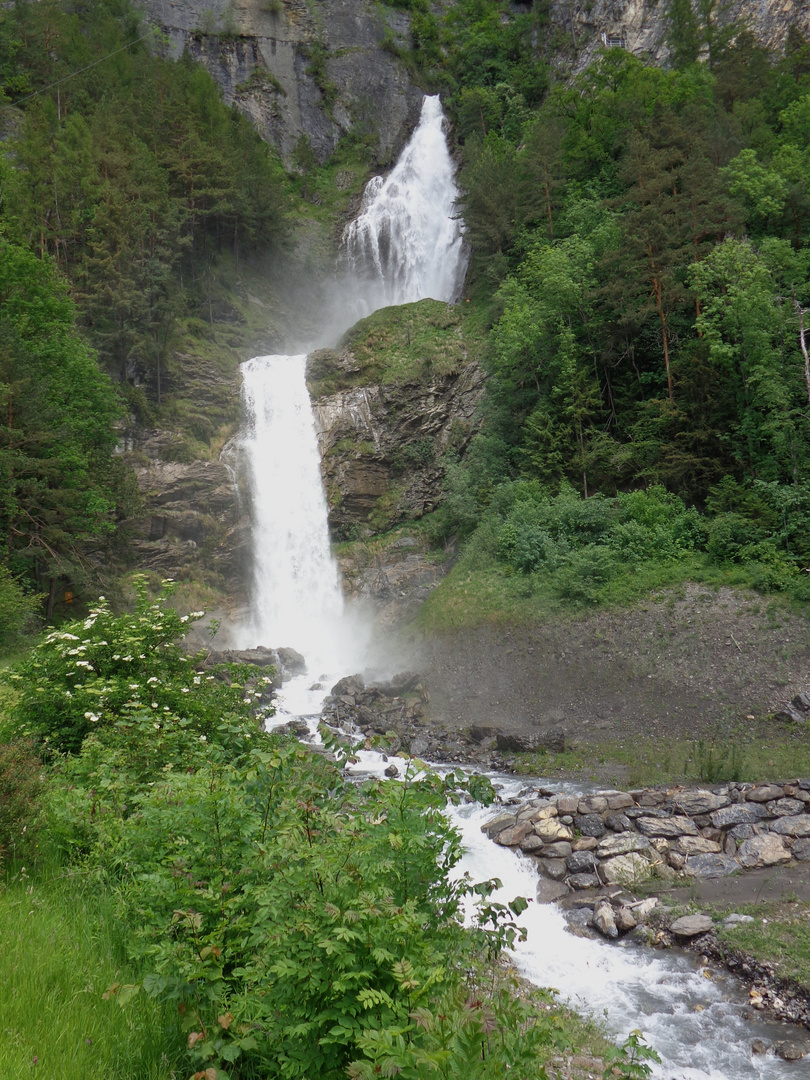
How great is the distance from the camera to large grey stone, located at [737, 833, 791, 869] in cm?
→ 928

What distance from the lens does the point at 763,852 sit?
30.9ft

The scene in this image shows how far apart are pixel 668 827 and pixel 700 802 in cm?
107

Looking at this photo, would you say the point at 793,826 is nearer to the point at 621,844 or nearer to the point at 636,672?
the point at 621,844

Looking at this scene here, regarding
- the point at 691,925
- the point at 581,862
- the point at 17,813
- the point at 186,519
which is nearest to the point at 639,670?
the point at 581,862

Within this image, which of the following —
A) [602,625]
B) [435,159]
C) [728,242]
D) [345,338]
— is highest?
[435,159]

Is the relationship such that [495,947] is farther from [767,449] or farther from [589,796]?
[767,449]

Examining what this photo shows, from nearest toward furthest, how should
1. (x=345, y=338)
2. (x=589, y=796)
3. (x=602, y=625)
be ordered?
1. (x=589, y=796)
2. (x=602, y=625)
3. (x=345, y=338)

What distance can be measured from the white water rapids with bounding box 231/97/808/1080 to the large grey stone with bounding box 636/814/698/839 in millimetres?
2119

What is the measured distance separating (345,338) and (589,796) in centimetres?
2747

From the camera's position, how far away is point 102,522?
2316 centimetres

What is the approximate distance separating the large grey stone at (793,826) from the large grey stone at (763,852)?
0.31m

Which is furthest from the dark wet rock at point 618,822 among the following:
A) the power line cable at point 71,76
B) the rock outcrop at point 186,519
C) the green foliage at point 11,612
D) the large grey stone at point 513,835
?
the power line cable at point 71,76

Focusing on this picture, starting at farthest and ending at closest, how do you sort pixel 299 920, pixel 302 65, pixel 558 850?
pixel 302 65, pixel 558 850, pixel 299 920

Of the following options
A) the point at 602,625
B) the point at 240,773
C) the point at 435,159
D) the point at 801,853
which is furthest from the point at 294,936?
the point at 435,159
